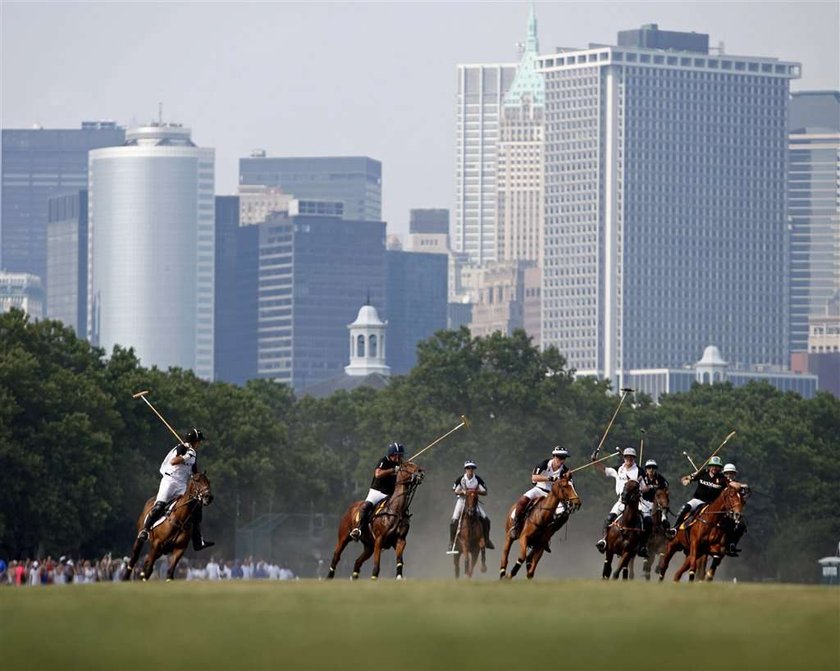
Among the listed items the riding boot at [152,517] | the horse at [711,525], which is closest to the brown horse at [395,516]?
the riding boot at [152,517]

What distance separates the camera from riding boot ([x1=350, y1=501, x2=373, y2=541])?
182ft

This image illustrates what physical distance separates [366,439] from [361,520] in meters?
108

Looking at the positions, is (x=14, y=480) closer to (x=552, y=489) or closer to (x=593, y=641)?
(x=552, y=489)

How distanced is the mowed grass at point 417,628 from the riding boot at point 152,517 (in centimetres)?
751

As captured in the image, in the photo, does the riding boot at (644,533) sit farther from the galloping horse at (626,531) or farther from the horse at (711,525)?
the horse at (711,525)

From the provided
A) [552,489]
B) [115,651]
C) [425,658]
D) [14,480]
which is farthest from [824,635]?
[14,480]

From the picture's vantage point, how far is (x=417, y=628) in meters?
39.8

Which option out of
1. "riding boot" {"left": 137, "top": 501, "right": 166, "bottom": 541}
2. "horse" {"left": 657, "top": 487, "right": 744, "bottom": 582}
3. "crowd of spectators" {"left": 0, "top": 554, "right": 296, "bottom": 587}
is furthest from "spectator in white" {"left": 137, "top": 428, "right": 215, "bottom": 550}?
"crowd of spectators" {"left": 0, "top": 554, "right": 296, "bottom": 587}

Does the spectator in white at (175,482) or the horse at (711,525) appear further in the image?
the horse at (711,525)

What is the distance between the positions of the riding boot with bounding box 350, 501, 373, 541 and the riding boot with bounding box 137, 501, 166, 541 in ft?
12.1

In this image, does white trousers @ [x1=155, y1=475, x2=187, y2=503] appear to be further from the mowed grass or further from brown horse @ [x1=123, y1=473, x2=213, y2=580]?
the mowed grass

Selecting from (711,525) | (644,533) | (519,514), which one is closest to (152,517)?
(519,514)

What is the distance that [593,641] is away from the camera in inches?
1522

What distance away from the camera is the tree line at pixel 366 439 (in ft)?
370
